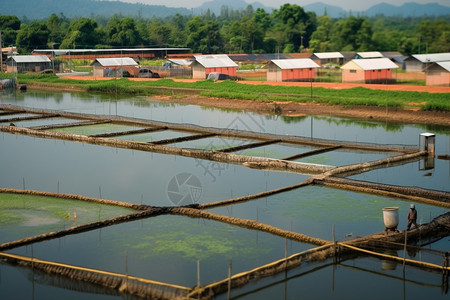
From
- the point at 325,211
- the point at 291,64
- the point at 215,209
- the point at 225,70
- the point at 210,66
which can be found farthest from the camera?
the point at 225,70

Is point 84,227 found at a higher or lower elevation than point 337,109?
lower

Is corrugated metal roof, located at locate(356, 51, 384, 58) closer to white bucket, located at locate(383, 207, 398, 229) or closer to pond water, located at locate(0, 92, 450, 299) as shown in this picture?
pond water, located at locate(0, 92, 450, 299)

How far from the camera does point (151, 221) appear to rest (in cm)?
1257

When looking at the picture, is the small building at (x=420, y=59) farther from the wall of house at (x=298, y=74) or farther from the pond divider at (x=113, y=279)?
the pond divider at (x=113, y=279)

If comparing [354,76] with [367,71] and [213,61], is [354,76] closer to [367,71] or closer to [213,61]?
[367,71]

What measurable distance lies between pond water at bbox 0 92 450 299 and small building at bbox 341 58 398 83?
12658 millimetres

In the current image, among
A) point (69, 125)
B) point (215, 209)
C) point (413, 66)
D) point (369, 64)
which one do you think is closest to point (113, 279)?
point (215, 209)

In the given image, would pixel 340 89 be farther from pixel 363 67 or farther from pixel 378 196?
pixel 378 196

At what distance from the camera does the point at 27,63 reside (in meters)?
48.8

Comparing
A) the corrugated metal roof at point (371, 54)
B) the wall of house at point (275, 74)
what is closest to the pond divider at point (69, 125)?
the wall of house at point (275, 74)

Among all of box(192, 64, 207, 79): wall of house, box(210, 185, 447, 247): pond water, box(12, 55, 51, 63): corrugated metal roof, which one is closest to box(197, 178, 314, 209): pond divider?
box(210, 185, 447, 247): pond water

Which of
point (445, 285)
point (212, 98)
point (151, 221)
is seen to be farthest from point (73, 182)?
point (212, 98)

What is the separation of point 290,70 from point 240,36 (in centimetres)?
2828

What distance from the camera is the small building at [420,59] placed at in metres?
42.8
